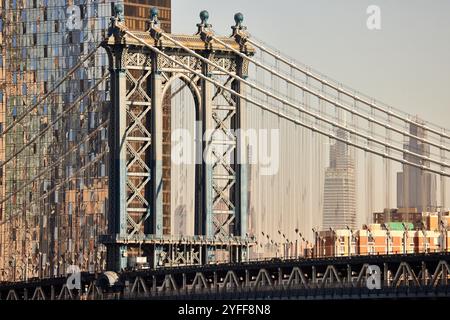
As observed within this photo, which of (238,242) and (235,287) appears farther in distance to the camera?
(238,242)

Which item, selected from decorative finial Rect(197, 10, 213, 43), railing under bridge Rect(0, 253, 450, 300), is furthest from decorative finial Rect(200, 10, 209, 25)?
railing under bridge Rect(0, 253, 450, 300)

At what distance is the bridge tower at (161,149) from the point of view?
149000mm

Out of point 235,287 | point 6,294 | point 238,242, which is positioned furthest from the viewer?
point 6,294

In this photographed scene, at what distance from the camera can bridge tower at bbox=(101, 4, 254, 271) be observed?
489 ft

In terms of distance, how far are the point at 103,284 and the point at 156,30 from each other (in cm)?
1801

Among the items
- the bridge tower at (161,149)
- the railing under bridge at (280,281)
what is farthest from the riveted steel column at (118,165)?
the railing under bridge at (280,281)

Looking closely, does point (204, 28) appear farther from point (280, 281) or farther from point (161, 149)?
point (280, 281)

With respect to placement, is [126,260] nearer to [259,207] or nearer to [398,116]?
[259,207]

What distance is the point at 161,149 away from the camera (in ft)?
A: 492

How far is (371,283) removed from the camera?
127625 mm

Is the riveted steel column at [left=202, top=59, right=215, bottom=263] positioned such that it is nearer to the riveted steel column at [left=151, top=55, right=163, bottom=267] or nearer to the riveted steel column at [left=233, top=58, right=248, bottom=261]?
the riveted steel column at [left=233, top=58, right=248, bottom=261]

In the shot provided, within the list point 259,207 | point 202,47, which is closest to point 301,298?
point 259,207

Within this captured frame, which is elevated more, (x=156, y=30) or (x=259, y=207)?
(x=156, y=30)

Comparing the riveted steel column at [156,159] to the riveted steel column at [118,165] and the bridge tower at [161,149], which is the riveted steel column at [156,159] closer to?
the bridge tower at [161,149]
